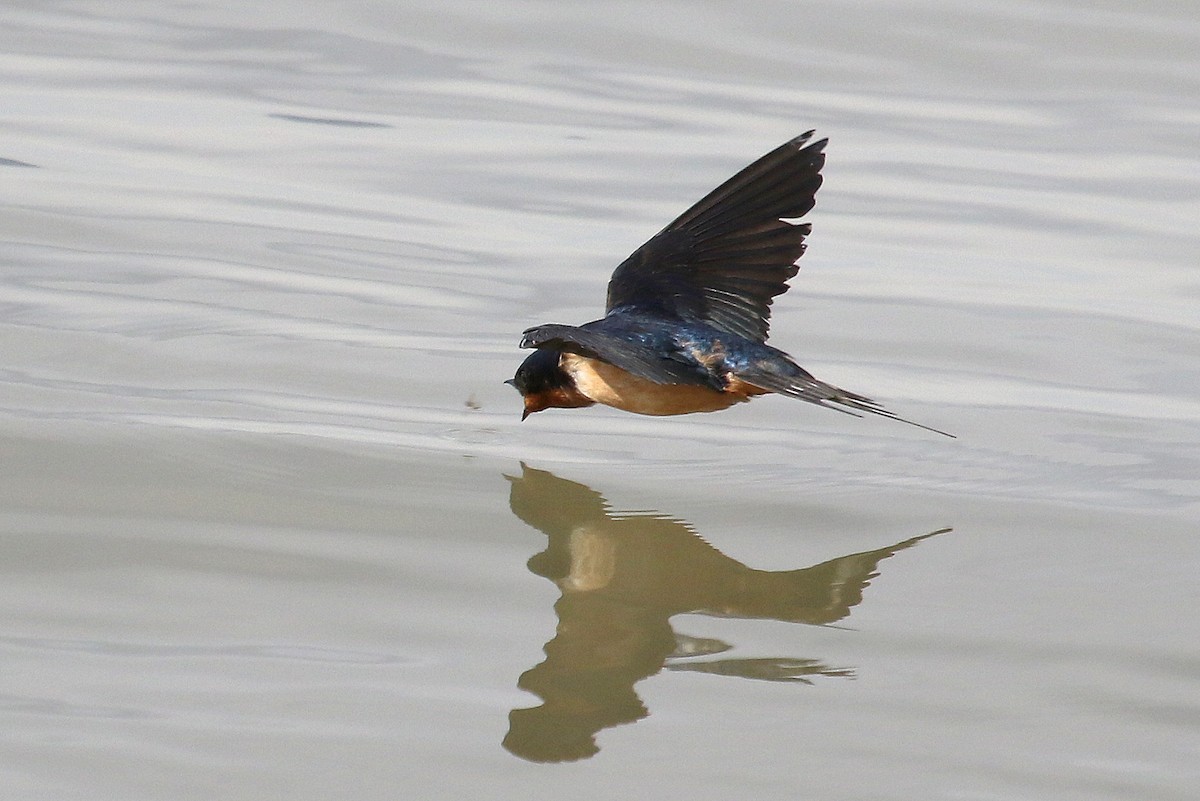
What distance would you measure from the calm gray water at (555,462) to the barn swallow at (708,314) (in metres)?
0.25

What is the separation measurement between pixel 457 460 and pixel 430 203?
3.04 m

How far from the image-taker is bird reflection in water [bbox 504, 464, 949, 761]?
3383 mm

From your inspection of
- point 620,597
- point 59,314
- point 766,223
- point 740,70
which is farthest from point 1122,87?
point 620,597

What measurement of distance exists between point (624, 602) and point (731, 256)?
59.7 inches

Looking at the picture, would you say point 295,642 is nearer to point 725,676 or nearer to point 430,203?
point 725,676

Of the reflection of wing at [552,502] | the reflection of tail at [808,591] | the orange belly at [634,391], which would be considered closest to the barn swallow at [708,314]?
the orange belly at [634,391]

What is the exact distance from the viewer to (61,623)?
3.69m

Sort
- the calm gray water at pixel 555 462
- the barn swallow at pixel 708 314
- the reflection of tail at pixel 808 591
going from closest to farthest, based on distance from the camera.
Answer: the calm gray water at pixel 555 462, the reflection of tail at pixel 808 591, the barn swallow at pixel 708 314

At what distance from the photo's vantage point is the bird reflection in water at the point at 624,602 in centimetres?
338

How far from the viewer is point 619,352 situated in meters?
4.27

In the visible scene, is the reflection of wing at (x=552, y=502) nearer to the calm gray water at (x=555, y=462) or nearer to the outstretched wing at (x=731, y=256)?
the calm gray water at (x=555, y=462)

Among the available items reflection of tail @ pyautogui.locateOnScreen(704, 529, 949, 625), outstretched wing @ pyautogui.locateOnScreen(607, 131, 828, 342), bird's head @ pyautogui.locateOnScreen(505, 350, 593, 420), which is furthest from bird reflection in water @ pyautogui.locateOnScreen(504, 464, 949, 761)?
outstretched wing @ pyautogui.locateOnScreen(607, 131, 828, 342)

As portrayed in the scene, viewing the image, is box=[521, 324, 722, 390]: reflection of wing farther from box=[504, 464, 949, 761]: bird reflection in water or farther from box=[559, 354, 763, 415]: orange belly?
box=[504, 464, 949, 761]: bird reflection in water

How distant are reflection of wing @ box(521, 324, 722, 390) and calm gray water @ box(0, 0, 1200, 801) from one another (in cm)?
34
